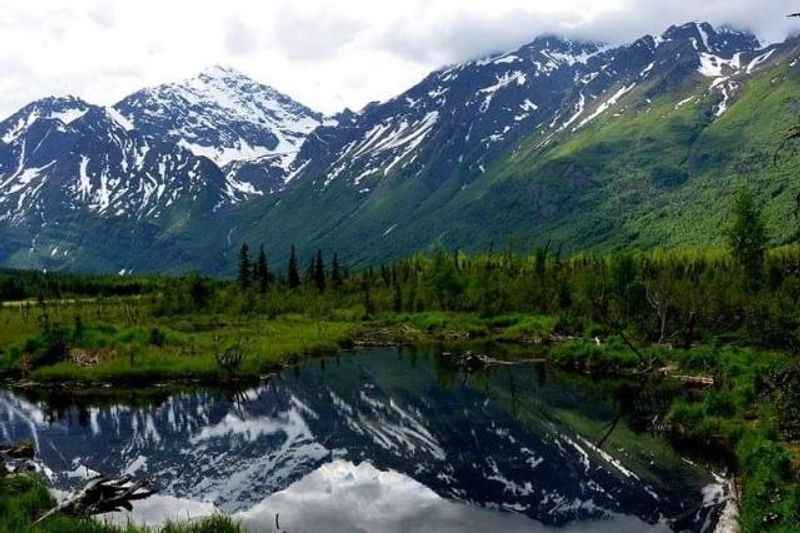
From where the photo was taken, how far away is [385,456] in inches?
1865

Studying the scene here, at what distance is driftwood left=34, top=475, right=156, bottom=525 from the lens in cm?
3069

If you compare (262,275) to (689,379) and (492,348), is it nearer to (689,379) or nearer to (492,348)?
(492,348)

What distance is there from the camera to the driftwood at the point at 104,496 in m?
30.7

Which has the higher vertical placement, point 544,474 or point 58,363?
point 58,363

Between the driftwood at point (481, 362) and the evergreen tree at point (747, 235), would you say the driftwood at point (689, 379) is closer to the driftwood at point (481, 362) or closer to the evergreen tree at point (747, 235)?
the driftwood at point (481, 362)

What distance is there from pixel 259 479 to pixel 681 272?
407 feet

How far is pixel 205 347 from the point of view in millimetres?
82125

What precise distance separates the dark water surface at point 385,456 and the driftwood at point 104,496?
3.94ft

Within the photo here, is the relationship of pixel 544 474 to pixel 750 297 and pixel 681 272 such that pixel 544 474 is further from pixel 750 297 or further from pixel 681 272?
pixel 681 272

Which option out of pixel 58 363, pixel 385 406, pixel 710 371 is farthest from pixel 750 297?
pixel 58 363

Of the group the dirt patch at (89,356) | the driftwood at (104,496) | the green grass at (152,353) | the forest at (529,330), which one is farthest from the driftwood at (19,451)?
the dirt patch at (89,356)

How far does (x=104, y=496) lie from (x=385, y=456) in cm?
1783

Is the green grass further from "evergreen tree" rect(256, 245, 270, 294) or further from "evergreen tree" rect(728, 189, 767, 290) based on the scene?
"evergreen tree" rect(728, 189, 767, 290)

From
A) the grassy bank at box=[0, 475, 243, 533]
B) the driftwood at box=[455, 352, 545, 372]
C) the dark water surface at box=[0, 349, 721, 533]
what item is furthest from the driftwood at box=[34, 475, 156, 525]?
the driftwood at box=[455, 352, 545, 372]
